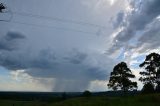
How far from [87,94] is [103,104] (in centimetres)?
3613

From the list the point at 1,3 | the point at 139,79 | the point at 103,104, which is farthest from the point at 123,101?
the point at 1,3

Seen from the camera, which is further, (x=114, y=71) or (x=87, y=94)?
(x=87, y=94)

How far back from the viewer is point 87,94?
314 ft

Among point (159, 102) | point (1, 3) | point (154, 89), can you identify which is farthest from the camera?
point (154, 89)

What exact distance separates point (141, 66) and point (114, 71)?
24.4 feet

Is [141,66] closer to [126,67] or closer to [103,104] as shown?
[126,67]

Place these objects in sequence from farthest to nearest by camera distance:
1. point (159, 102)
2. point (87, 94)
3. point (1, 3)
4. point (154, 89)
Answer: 1. point (87, 94)
2. point (154, 89)
3. point (159, 102)
4. point (1, 3)

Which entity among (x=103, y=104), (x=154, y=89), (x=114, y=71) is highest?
(x=114, y=71)

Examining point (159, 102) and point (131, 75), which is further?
point (131, 75)

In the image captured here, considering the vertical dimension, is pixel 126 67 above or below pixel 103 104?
above

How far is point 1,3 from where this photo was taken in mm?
35062

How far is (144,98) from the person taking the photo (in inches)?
2470

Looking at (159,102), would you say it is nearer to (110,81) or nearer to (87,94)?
(110,81)

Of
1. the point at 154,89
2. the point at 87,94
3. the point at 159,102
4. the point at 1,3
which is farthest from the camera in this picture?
the point at 87,94
